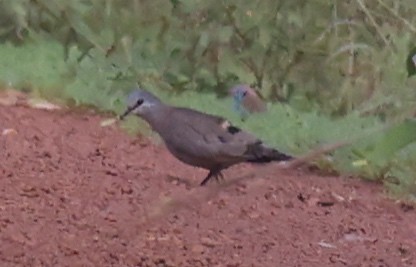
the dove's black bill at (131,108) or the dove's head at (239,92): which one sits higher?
the dove's black bill at (131,108)

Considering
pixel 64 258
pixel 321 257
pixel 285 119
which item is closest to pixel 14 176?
pixel 64 258

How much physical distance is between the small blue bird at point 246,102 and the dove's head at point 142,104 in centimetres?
108

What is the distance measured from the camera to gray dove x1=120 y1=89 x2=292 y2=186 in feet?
18.9

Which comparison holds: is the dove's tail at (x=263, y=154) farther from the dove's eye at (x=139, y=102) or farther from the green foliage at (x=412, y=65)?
the green foliage at (x=412, y=65)

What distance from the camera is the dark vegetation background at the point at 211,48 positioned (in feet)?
26.1

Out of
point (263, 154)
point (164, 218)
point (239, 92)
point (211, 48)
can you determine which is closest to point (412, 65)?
point (164, 218)

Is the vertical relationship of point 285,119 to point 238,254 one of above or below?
below

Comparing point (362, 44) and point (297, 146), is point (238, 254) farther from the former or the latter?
point (362, 44)

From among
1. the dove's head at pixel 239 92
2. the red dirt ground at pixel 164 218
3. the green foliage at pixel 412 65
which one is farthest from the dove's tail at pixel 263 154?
the green foliage at pixel 412 65

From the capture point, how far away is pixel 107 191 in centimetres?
Result: 543

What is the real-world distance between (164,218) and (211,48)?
4488mm

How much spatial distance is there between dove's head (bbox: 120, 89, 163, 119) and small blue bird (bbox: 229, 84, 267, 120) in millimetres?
1079

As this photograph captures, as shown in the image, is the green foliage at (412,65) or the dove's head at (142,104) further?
the dove's head at (142,104)

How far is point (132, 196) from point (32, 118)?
4.61ft
